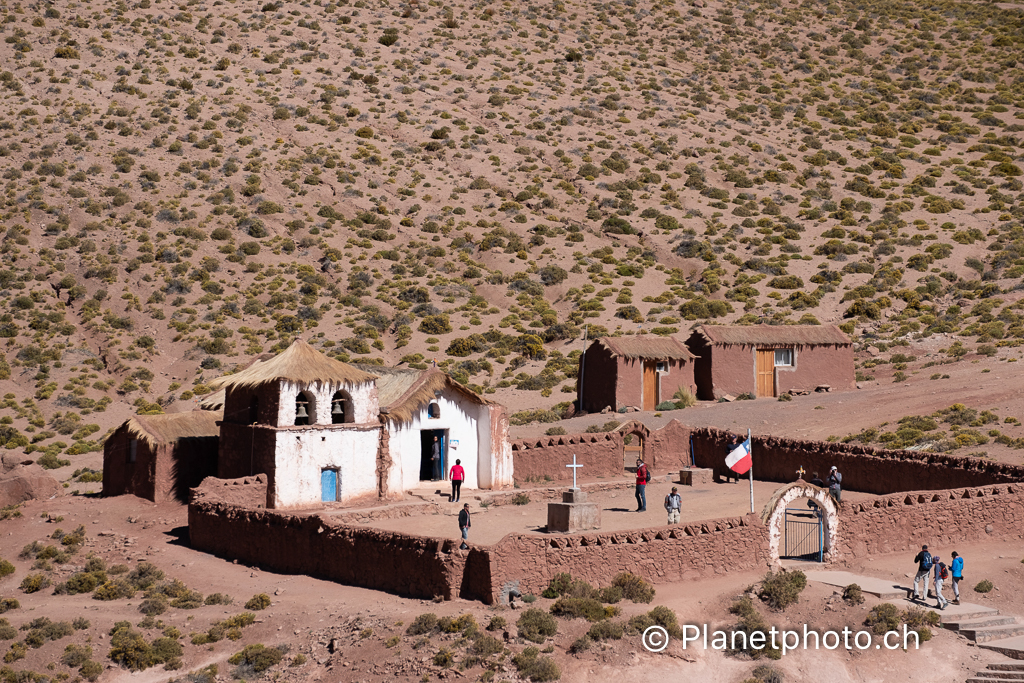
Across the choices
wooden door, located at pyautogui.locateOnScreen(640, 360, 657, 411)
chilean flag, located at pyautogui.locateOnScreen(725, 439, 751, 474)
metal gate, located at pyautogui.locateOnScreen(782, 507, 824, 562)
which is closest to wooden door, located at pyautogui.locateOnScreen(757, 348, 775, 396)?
wooden door, located at pyautogui.locateOnScreen(640, 360, 657, 411)

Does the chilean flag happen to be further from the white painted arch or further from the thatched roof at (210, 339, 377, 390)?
the thatched roof at (210, 339, 377, 390)

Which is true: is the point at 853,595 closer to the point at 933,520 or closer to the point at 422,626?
the point at 933,520

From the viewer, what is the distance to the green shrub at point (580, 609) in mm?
18812

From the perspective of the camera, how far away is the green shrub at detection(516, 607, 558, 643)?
18.1m

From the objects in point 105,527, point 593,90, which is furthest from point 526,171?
point 105,527

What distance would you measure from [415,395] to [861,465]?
1328cm

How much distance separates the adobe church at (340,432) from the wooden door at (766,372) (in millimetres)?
17246

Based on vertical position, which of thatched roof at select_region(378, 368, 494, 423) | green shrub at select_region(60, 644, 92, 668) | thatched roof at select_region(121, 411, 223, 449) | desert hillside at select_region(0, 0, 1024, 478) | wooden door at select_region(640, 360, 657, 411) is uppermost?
desert hillside at select_region(0, 0, 1024, 478)

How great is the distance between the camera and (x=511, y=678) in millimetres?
17078

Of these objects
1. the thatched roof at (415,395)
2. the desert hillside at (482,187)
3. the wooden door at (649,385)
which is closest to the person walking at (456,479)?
the thatched roof at (415,395)

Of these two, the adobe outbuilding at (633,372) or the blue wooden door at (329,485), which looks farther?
the adobe outbuilding at (633,372)

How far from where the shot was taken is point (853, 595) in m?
19.9

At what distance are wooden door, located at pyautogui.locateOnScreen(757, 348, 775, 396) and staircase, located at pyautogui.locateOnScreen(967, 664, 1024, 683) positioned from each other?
2744 cm

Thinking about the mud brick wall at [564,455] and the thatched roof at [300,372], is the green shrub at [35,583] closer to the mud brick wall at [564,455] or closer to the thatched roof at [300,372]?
the thatched roof at [300,372]
